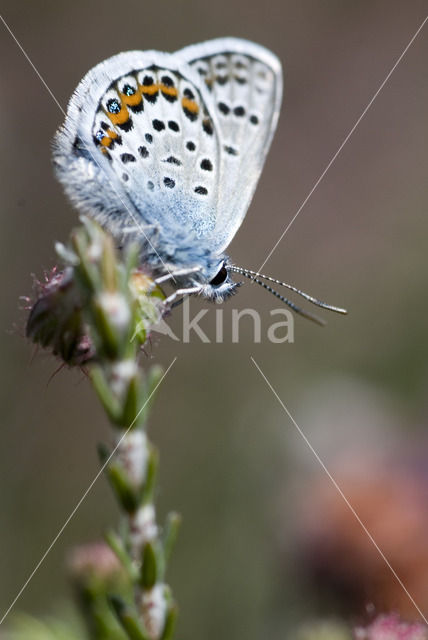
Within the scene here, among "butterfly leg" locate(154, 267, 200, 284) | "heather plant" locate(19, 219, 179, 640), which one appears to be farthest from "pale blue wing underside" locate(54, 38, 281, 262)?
"heather plant" locate(19, 219, 179, 640)

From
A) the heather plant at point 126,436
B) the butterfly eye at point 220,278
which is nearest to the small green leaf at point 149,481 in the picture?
the heather plant at point 126,436

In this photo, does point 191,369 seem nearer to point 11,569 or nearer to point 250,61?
point 11,569

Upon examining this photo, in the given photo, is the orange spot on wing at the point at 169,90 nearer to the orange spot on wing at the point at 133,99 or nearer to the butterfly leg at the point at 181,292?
the orange spot on wing at the point at 133,99

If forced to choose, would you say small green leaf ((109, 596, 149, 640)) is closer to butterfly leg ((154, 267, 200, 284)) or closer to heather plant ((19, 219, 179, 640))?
heather plant ((19, 219, 179, 640))

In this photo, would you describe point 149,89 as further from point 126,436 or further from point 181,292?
point 126,436

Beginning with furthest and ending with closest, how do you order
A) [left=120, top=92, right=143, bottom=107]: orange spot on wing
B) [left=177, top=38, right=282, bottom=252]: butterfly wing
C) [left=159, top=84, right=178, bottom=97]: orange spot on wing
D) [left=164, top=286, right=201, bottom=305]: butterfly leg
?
[left=177, top=38, right=282, bottom=252]: butterfly wing → [left=159, top=84, right=178, bottom=97]: orange spot on wing → [left=120, top=92, right=143, bottom=107]: orange spot on wing → [left=164, top=286, right=201, bottom=305]: butterfly leg

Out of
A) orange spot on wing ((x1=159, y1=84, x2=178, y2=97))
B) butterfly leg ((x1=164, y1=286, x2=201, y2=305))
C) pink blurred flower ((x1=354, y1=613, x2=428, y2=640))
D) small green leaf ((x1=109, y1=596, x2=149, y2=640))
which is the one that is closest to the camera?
small green leaf ((x1=109, y1=596, x2=149, y2=640))
